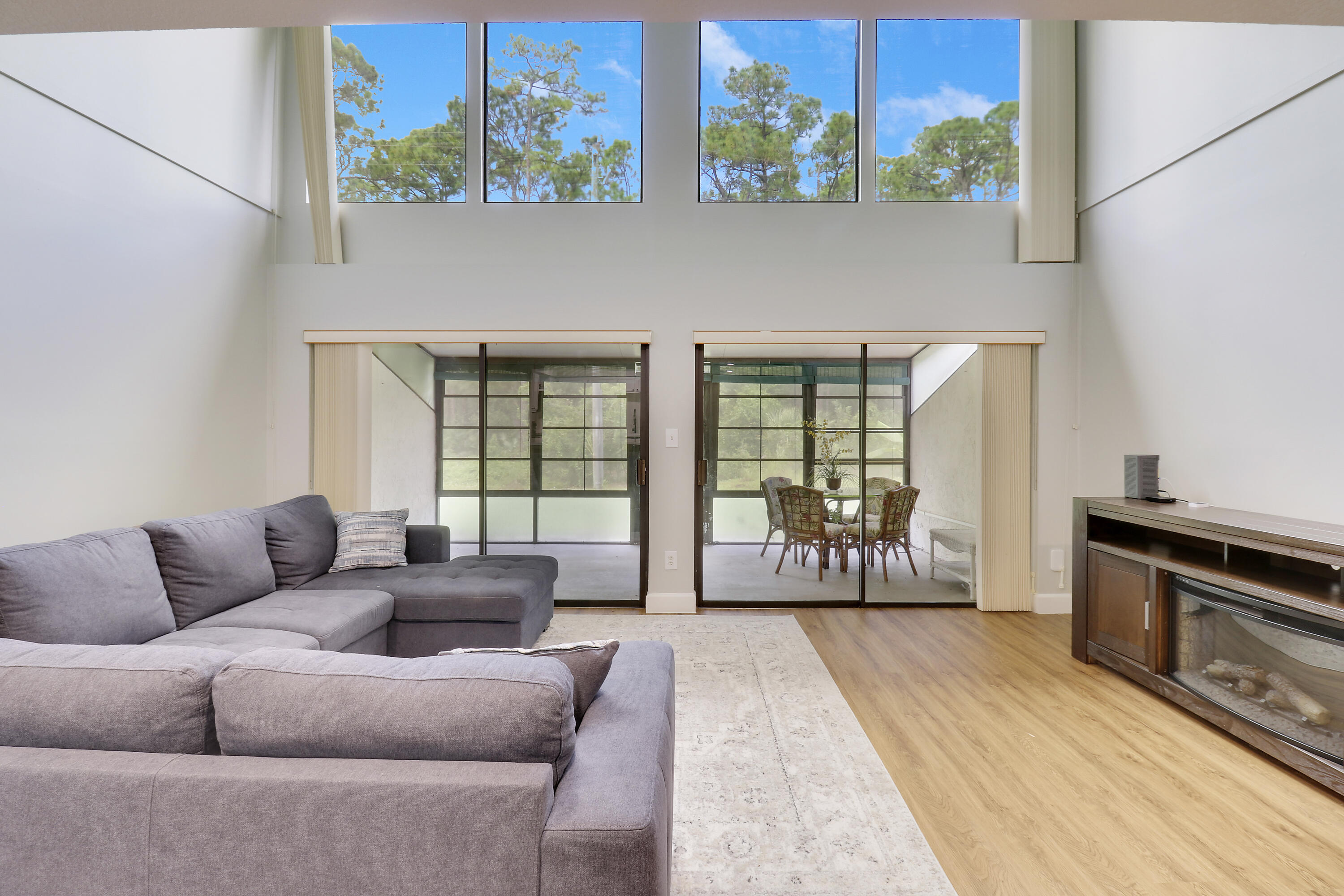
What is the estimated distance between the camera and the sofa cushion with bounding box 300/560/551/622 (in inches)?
138

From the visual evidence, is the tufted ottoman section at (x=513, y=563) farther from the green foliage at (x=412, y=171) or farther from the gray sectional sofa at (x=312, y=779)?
the green foliage at (x=412, y=171)

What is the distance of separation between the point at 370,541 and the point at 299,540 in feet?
1.35

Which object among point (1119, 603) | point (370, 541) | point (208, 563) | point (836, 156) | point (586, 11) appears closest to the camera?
→ point (586, 11)

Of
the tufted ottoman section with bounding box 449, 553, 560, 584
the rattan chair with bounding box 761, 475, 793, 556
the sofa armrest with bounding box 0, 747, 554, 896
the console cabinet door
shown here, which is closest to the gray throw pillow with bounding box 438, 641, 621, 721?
the sofa armrest with bounding box 0, 747, 554, 896

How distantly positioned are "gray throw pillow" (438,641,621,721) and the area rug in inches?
31.0


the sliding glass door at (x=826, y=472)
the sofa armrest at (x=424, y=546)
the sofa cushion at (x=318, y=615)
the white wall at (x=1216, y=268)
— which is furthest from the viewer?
the sliding glass door at (x=826, y=472)

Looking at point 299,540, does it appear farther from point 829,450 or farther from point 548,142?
point 829,450

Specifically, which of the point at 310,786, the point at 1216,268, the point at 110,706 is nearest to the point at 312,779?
the point at 310,786

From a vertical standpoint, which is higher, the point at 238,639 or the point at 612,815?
the point at 612,815

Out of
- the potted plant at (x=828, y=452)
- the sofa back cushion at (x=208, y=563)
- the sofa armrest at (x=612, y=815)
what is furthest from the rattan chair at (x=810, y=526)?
the sofa armrest at (x=612, y=815)

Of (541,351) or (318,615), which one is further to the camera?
(541,351)

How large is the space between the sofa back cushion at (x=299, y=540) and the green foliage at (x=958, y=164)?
4593 millimetres

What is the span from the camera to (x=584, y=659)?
149 centimetres

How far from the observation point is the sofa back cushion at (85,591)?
2215 mm
